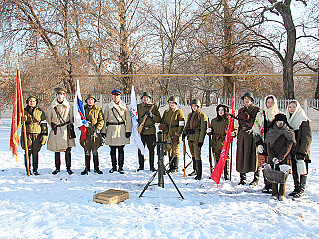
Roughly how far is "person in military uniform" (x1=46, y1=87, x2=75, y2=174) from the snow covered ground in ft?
1.99

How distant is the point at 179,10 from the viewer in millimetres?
20750

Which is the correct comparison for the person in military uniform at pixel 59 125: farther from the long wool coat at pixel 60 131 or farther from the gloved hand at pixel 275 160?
the gloved hand at pixel 275 160

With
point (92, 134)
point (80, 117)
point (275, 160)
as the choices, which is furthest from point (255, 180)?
point (80, 117)

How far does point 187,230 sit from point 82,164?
14.5ft

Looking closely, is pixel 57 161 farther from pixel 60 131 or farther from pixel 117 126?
pixel 117 126

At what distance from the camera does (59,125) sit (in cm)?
598

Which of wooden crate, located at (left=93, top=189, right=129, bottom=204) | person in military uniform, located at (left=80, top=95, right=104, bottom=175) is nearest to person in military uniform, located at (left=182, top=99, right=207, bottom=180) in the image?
wooden crate, located at (left=93, top=189, right=129, bottom=204)

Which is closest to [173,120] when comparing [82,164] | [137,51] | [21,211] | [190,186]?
[190,186]

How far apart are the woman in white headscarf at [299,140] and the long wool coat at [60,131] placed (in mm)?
4558

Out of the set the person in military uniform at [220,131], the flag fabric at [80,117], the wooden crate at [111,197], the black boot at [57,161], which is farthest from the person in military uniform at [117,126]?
the person in military uniform at [220,131]

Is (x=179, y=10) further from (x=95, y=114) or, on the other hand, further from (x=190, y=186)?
(x=190, y=186)

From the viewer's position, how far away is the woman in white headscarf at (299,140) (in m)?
4.40

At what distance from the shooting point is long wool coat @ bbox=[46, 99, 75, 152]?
19.4ft

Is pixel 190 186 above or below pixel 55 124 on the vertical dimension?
below
